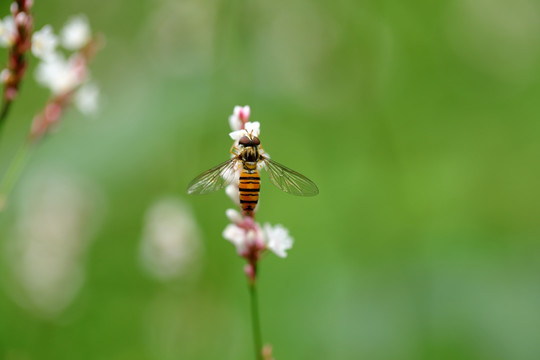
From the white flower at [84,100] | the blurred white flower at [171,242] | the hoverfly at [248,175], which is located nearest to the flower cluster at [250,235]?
the hoverfly at [248,175]

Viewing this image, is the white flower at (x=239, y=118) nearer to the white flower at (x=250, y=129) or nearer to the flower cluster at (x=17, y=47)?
the white flower at (x=250, y=129)

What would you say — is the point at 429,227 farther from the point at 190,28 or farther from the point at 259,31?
the point at 190,28

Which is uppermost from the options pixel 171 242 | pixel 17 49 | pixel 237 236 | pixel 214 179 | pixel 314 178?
pixel 314 178

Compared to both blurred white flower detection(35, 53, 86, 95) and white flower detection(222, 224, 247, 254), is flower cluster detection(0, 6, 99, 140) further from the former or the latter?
white flower detection(222, 224, 247, 254)

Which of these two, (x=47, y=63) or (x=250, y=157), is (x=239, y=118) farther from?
(x=47, y=63)

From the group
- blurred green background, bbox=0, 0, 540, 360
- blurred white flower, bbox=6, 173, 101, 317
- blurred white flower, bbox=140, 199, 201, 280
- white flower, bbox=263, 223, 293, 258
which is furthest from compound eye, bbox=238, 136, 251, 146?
blurred white flower, bbox=6, 173, 101, 317

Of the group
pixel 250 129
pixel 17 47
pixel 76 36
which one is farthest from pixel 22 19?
pixel 250 129

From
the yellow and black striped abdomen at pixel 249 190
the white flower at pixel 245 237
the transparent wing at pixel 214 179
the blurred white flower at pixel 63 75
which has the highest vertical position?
the blurred white flower at pixel 63 75
